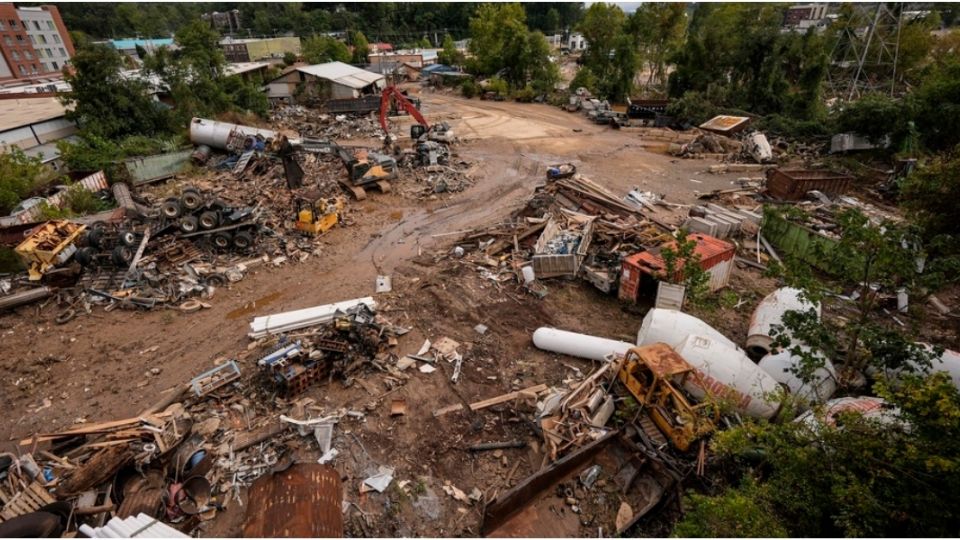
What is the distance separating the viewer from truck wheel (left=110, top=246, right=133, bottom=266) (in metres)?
12.9

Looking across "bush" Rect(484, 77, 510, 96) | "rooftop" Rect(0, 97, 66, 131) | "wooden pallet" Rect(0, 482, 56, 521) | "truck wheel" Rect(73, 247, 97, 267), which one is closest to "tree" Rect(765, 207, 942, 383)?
"wooden pallet" Rect(0, 482, 56, 521)

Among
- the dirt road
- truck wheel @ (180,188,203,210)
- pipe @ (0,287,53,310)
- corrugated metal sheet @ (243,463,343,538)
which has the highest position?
truck wheel @ (180,188,203,210)

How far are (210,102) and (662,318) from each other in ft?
103

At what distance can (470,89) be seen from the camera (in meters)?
42.5

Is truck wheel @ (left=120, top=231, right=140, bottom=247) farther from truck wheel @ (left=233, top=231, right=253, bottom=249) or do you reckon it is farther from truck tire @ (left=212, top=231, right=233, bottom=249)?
truck wheel @ (left=233, top=231, right=253, bottom=249)

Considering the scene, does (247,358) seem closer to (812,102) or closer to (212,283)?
(212,283)

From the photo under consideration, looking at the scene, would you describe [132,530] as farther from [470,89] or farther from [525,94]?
[470,89]

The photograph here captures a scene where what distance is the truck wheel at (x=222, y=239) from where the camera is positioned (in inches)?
567

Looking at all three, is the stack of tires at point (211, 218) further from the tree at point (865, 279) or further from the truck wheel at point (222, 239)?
the tree at point (865, 279)

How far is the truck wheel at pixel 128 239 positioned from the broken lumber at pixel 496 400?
38.4 feet

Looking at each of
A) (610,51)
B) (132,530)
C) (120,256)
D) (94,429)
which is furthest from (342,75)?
(132,530)

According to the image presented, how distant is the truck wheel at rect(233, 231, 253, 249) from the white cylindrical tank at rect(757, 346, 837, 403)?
14.9 metres

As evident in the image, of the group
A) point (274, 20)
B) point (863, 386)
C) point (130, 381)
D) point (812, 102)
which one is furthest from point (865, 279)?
point (274, 20)

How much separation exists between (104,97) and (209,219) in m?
16.2
